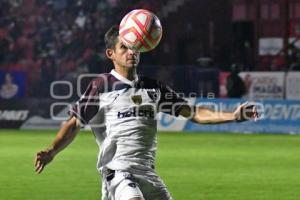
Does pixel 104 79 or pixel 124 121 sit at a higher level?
pixel 104 79

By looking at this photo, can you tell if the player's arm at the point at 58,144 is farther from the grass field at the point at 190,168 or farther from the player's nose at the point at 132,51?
the grass field at the point at 190,168

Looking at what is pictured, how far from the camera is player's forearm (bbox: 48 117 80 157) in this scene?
6516 mm

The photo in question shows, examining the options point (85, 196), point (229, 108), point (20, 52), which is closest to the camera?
point (85, 196)

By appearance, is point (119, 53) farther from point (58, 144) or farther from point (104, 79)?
point (58, 144)

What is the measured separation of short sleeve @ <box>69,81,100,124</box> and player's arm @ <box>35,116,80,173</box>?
53 millimetres

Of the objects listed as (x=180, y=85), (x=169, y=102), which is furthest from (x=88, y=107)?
(x=180, y=85)

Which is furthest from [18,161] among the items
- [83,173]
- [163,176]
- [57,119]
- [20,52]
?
[20,52]

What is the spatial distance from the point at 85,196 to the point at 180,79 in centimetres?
1414

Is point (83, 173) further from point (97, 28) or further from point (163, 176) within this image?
point (97, 28)

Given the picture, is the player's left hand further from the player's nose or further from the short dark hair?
the short dark hair

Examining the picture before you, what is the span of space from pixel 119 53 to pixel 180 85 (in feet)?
62.3

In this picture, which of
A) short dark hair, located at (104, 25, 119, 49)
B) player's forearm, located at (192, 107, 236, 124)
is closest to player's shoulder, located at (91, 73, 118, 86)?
short dark hair, located at (104, 25, 119, 49)

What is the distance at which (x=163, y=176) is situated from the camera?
14172 millimetres

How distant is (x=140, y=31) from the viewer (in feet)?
22.0
